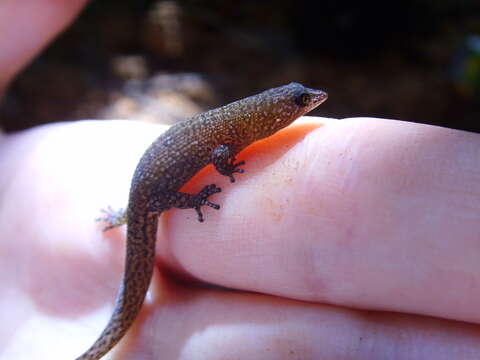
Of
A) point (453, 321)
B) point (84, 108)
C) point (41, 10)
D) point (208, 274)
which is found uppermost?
point (41, 10)

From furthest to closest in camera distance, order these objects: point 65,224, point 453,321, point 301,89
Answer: point 65,224
point 301,89
point 453,321

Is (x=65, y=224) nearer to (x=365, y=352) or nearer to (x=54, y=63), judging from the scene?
(x=365, y=352)

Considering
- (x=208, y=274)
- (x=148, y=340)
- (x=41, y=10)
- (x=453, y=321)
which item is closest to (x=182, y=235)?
(x=208, y=274)

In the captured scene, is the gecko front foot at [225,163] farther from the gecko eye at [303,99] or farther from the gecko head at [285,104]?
the gecko eye at [303,99]

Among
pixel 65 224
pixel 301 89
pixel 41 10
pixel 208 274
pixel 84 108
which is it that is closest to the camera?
pixel 208 274

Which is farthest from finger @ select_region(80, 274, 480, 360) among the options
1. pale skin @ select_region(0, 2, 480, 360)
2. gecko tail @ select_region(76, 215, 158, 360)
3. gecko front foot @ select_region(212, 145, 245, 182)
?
gecko front foot @ select_region(212, 145, 245, 182)

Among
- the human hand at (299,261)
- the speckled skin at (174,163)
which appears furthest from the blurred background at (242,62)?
the speckled skin at (174,163)

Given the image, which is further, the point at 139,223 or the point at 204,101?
the point at 204,101

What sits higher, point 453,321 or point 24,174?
point 453,321
